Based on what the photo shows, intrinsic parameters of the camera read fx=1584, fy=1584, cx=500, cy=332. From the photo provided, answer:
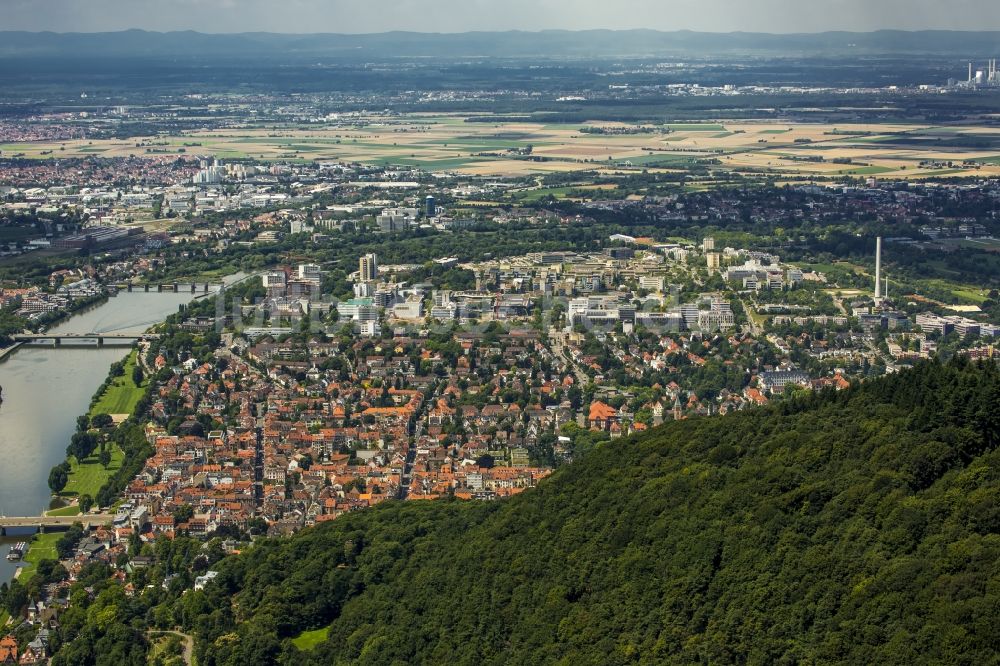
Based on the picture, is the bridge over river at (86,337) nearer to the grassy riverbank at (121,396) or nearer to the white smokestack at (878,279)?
the grassy riverbank at (121,396)

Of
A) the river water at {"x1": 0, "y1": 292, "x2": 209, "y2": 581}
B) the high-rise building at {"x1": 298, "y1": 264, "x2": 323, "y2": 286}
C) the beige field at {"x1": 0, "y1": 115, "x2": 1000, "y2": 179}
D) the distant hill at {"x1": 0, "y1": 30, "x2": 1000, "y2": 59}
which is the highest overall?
the distant hill at {"x1": 0, "y1": 30, "x2": 1000, "y2": 59}

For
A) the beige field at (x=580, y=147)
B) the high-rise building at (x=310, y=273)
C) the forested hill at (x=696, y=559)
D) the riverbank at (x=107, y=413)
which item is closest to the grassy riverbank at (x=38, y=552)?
the riverbank at (x=107, y=413)

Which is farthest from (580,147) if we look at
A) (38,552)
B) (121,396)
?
(38,552)

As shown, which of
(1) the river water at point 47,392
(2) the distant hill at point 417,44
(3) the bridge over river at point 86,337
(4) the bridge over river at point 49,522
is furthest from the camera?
(2) the distant hill at point 417,44

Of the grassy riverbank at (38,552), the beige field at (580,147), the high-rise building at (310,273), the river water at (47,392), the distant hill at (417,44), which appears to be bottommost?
the grassy riverbank at (38,552)

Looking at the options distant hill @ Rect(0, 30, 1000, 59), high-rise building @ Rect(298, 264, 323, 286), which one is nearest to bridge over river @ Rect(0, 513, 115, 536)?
high-rise building @ Rect(298, 264, 323, 286)

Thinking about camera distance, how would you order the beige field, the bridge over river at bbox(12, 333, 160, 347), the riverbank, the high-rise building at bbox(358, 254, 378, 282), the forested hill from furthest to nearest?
the beige field → the high-rise building at bbox(358, 254, 378, 282) → the bridge over river at bbox(12, 333, 160, 347) → the riverbank → the forested hill

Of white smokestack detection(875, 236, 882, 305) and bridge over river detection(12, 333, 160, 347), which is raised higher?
white smokestack detection(875, 236, 882, 305)

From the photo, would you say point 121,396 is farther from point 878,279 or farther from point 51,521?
point 878,279

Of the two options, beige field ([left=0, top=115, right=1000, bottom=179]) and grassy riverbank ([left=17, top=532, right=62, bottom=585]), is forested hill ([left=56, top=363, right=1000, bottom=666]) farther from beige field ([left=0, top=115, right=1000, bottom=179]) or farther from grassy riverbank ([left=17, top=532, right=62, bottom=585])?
beige field ([left=0, top=115, right=1000, bottom=179])
